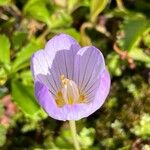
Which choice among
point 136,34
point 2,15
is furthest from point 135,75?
point 2,15

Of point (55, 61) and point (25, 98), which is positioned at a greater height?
point (55, 61)

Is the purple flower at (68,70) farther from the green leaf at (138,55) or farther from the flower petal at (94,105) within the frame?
the green leaf at (138,55)

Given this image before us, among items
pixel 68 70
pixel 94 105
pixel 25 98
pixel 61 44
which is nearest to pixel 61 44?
pixel 61 44

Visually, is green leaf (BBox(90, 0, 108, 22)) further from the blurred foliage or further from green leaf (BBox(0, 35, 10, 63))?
green leaf (BBox(0, 35, 10, 63))

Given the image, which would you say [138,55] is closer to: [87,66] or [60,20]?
[60,20]

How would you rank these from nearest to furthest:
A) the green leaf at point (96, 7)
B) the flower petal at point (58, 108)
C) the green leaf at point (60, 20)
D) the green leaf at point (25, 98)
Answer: the flower petal at point (58, 108) < the green leaf at point (25, 98) < the green leaf at point (96, 7) < the green leaf at point (60, 20)

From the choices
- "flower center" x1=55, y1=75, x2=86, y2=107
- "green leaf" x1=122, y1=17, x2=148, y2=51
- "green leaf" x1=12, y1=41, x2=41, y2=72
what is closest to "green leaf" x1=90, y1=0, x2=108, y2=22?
"green leaf" x1=122, y1=17, x2=148, y2=51

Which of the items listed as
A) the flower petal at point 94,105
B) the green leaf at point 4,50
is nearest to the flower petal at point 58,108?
the flower petal at point 94,105
